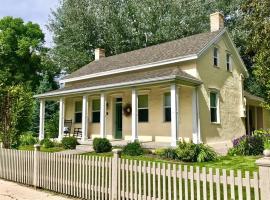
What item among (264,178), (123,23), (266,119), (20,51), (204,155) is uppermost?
(123,23)

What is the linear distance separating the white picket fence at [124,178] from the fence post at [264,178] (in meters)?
0.08

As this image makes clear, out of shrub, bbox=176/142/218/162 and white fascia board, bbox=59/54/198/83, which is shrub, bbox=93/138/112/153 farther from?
white fascia board, bbox=59/54/198/83

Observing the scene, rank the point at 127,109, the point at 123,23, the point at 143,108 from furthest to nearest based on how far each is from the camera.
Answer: the point at 123,23 < the point at 127,109 < the point at 143,108

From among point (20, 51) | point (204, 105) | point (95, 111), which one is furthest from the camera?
point (20, 51)

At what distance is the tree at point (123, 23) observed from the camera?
1268 inches

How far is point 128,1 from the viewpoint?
1384 inches

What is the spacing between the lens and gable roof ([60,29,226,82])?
57.4ft

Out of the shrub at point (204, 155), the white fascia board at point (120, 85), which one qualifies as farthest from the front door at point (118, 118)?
the shrub at point (204, 155)

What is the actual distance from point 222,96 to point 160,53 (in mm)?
4856

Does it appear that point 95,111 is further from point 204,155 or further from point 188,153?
point 204,155

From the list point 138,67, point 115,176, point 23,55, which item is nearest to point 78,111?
point 138,67

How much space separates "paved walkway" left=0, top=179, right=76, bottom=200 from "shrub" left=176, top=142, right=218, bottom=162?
18.5 ft

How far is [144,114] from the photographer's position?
18.9 metres

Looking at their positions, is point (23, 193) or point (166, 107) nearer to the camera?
point (23, 193)
